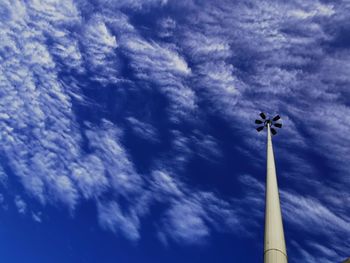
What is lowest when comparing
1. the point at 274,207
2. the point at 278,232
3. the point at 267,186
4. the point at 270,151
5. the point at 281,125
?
the point at 278,232

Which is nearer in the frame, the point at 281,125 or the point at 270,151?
the point at 270,151

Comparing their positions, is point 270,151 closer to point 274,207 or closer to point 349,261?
point 274,207

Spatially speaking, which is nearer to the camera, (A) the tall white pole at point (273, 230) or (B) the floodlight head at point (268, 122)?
(A) the tall white pole at point (273, 230)

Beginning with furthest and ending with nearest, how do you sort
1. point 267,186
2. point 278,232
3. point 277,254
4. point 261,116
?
point 261,116 < point 267,186 < point 278,232 < point 277,254

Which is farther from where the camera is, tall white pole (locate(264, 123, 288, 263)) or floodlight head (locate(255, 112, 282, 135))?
floodlight head (locate(255, 112, 282, 135))

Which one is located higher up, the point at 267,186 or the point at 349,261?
the point at 267,186

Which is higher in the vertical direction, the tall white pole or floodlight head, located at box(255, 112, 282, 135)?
floodlight head, located at box(255, 112, 282, 135)

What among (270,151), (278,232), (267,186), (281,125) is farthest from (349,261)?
(281,125)

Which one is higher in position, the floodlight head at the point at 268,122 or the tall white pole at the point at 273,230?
the floodlight head at the point at 268,122

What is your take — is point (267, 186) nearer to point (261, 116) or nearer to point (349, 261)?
point (349, 261)

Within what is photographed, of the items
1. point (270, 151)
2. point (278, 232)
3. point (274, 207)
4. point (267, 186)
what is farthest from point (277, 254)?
point (270, 151)

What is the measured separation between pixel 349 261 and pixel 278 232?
264 cm

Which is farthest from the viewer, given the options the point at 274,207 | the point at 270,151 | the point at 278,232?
the point at 270,151

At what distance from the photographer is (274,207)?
1329 centimetres
